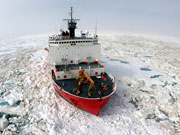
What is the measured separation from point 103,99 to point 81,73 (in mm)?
2412

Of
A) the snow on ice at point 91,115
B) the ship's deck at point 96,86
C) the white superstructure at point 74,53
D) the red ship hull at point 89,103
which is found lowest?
the snow on ice at point 91,115

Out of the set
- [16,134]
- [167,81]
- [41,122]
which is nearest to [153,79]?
[167,81]

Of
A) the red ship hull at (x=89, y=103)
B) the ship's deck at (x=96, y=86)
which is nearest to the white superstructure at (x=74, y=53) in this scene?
the ship's deck at (x=96, y=86)

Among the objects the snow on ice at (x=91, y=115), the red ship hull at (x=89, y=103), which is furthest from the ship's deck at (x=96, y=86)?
the snow on ice at (x=91, y=115)

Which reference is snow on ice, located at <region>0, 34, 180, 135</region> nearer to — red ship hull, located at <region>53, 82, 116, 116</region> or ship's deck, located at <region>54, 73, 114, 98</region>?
red ship hull, located at <region>53, 82, 116, 116</region>

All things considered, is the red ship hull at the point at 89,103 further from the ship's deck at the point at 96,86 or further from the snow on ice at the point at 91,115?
the snow on ice at the point at 91,115

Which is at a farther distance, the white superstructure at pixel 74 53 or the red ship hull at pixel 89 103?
the white superstructure at pixel 74 53

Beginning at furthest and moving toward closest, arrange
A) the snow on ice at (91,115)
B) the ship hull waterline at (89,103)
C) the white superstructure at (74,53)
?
the white superstructure at (74,53), the ship hull waterline at (89,103), the snow on ice at (91,115)

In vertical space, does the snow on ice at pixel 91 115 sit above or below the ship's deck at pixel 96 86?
below

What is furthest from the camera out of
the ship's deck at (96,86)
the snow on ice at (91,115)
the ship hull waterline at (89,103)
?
the ship's deck at (96,86)

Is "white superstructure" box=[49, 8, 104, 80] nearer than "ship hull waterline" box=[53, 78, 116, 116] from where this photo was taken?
No

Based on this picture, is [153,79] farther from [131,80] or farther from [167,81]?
[131,80]

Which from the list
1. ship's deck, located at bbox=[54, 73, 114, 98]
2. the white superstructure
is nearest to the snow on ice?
ship's deck, located at bbox=[54, 73, 114, 98]

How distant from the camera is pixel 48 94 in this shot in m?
9.38
